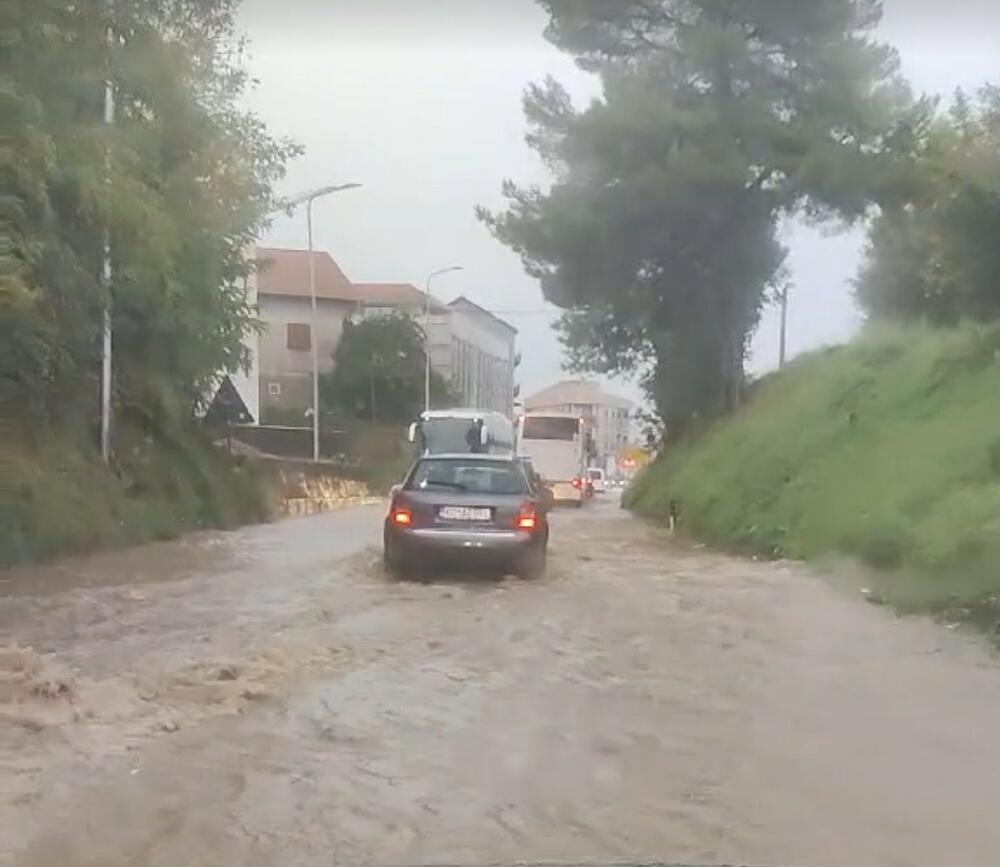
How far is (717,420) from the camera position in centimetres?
3675

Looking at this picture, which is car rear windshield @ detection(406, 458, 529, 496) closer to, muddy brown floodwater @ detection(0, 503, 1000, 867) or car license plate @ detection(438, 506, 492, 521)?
car license plate @ detection(438, 506, 492, 521)

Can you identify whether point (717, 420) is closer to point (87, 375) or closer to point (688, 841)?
point (87, 375)

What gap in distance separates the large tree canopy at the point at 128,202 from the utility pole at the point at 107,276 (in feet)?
0.17

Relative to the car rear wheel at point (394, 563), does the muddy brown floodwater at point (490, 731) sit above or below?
below

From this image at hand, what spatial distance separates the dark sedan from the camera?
632 inches

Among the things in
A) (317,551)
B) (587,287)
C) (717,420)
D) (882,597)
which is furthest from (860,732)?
(717,420)

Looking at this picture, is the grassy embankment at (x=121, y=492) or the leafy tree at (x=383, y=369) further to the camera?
the leafy tree at (x=383, y=369)

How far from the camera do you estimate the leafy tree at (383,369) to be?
68312mm

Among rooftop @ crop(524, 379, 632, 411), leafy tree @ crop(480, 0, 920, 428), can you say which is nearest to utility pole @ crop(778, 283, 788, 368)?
leafy tree @ crop(480, 0, 920, 428)

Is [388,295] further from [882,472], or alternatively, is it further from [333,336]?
[882,472]

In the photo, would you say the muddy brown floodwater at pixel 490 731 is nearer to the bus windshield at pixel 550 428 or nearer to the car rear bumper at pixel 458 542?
the car rear bumper at pixel 458 542

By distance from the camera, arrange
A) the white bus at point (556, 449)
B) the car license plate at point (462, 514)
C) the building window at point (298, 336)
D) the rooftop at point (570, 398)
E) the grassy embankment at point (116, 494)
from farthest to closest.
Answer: the rooftop at point (570, 398)
the building window at point (298, 336)
the white bus at point (556, 449)
the grassy embankment at point (116, 494)
the car license plate at point (462, 514)

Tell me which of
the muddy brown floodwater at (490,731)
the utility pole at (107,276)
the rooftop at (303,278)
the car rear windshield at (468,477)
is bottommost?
the muddy brown floodwater at (490,731)

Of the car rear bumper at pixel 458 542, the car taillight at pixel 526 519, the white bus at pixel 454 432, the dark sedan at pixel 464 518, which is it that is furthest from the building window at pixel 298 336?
the car rear bumper at pixel 458 542
